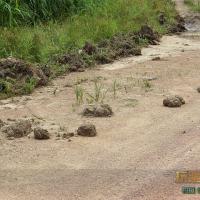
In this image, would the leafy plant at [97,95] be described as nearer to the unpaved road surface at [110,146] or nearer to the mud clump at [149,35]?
the unpaved road surface at [110,146]

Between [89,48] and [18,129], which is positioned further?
[89,48]

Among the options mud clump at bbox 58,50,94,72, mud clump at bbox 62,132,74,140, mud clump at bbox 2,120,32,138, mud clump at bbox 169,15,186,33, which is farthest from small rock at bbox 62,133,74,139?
mud clump at bbox 169,15,186,33

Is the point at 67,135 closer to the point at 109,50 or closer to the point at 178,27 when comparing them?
the point at 109,50

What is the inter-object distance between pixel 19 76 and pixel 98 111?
1.68m

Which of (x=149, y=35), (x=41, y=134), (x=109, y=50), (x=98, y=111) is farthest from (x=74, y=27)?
(x=41, y=134)

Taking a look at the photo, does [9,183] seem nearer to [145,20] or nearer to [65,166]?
[65,166]

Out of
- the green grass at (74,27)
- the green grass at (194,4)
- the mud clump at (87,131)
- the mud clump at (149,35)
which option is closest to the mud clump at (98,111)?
the mud clump at (87,131)

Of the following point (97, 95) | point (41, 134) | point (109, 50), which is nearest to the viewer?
point (41, 134)

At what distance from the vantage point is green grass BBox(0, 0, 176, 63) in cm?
885

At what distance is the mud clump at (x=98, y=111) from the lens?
6.38 metres

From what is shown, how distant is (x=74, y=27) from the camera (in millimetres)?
10578

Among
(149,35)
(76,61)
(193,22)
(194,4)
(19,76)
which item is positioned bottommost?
(193,22)

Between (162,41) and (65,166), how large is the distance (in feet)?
A: 23.0

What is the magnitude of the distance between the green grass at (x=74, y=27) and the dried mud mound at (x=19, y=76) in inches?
33.6
